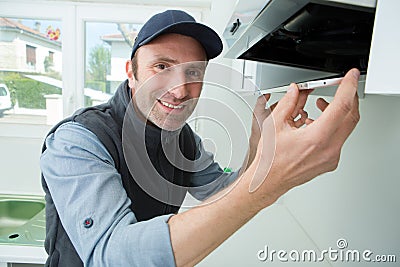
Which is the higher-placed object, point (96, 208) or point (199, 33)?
point (199, 33)

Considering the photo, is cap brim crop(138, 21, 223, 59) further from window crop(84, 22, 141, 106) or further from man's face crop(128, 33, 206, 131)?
window crop(84, 22, 141, 106)

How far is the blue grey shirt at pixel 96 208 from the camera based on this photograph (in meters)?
0.49

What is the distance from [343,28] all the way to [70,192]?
592 mm

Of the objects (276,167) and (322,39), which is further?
(322,39)

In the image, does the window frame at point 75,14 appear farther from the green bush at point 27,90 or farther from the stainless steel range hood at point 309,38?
the stainless steel range hood at point 309,38

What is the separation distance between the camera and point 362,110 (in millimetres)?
982

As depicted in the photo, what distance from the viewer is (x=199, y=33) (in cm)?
77

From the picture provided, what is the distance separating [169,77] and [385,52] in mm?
473

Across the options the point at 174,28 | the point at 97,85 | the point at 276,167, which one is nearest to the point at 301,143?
the point at 276,167

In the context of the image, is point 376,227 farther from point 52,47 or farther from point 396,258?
point 52,47

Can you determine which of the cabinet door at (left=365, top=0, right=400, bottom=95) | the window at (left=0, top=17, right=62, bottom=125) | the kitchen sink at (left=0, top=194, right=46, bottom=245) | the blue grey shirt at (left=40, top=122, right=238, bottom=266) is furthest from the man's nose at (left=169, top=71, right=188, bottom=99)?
the window at (left=0, top=17, right=62, bottom=125)

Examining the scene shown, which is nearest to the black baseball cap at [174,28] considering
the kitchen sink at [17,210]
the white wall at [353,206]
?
the white wall at [353,206]

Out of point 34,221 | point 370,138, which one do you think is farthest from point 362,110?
point 34,221

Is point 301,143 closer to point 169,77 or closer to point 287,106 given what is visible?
point 287,106
